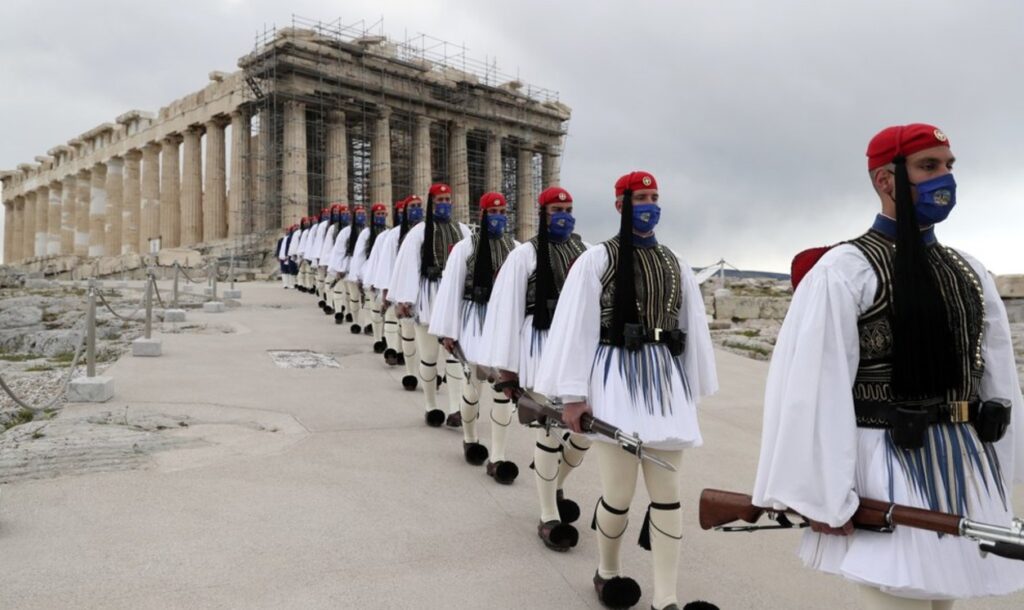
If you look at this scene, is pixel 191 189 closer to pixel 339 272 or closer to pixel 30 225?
pixel 339 272

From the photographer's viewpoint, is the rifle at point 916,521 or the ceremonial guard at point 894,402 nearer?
the rifle at point 916,521

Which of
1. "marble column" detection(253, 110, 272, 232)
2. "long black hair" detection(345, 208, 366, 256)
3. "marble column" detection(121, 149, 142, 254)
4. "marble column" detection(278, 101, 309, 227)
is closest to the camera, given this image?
"long black hair" detection(345, 208, 366, 256)

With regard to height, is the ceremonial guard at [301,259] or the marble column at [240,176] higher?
the marble column at [240,176]

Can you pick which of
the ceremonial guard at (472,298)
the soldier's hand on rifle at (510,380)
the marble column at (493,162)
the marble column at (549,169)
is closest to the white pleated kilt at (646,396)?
the soldier's hand on rifle at (510,380)

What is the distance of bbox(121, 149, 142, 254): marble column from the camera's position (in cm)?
5397

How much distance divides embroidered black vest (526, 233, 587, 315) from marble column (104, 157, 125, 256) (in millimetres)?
58648

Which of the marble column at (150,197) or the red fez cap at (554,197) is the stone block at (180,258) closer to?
the marble column at (150,197)

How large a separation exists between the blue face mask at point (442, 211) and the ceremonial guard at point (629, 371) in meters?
4.00

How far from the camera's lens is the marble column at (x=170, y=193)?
161 ft

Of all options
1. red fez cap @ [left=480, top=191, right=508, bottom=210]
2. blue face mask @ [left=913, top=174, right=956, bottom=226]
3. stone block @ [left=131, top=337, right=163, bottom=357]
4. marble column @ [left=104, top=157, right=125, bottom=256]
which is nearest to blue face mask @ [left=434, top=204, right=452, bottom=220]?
red fez cap @ [left=480, top=191, right=508, bottom=210]

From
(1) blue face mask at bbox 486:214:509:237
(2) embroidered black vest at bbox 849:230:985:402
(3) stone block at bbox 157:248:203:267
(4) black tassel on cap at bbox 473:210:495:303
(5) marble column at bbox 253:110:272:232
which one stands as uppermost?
(5) marble column at bbox 253:110:272:232

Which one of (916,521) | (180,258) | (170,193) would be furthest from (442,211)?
(170,193)

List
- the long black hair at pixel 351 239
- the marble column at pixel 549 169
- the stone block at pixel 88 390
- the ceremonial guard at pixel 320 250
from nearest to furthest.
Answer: the stone block at pixel 88 390 < the long black hair at pixel 351 239 < the ceremonial guard at pixel 320 250 < the marble column at pixel 549 169

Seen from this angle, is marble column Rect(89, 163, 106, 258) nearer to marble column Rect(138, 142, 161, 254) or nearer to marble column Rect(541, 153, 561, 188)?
marble column Rect(138, 142, 161, 254)
